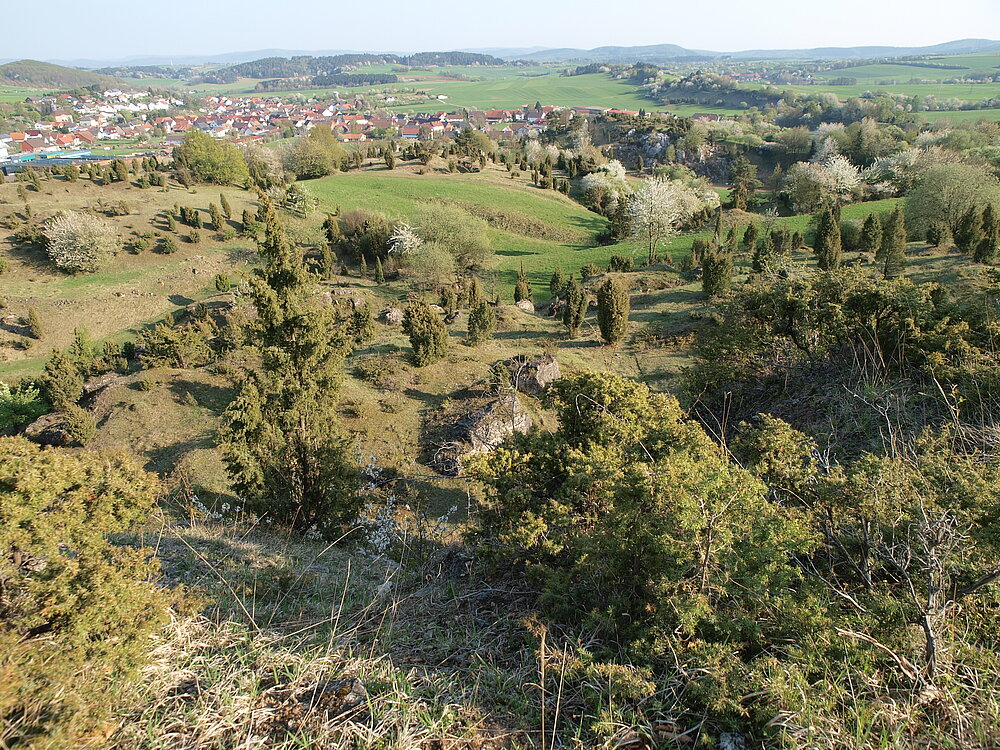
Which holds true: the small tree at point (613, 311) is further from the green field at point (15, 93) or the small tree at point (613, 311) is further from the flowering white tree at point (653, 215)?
the green field at point (15, 93)

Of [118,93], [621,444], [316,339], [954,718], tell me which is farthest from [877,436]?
[118,93]

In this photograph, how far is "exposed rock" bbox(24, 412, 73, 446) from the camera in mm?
15609

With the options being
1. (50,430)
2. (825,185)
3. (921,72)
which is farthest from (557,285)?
(921,72)

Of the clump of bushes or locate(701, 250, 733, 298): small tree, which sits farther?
locate(701, 250, 733, 298): small tree

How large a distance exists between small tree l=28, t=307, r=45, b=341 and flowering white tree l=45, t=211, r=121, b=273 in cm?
536

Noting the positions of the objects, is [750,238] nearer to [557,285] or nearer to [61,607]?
[557,285]

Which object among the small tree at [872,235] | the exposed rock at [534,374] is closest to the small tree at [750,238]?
the small tree at [872,235]

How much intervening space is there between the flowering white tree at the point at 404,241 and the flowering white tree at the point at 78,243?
53.0ft

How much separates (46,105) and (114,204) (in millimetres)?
168650

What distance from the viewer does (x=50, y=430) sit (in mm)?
16156

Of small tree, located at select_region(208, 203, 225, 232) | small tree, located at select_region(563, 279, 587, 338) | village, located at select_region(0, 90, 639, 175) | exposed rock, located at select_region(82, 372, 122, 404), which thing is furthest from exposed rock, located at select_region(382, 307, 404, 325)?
village, located at select_region(0, 90, 639, 175)

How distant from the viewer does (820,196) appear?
40.2 m

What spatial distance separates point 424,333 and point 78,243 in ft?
78.9

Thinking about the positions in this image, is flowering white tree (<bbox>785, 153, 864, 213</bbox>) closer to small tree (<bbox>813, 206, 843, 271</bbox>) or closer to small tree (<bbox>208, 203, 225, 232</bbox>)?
small tree (<bbox>813, 206, 843, 271</bbox>)
